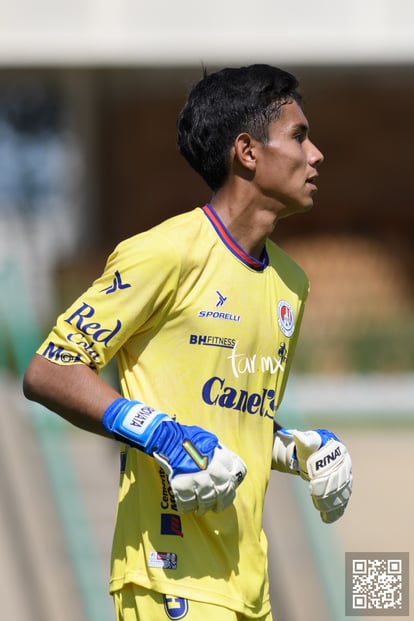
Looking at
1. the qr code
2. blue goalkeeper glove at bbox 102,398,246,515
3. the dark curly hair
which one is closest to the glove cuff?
blue goalkeeper glove at bbox 102,398,246,515

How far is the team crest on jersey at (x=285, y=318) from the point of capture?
13.0 ft

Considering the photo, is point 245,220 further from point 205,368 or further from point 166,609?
point 166,609

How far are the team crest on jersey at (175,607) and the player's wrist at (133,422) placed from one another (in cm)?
48

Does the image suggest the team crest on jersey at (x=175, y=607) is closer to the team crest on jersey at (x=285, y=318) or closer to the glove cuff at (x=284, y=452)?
the glove cuff at (x=284, y=452)

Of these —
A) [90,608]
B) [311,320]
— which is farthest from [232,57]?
[90,608]

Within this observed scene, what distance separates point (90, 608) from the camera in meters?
7.62

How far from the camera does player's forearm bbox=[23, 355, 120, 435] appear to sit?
11.7 feet

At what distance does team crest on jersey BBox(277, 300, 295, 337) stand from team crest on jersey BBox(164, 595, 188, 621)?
36.4 inches

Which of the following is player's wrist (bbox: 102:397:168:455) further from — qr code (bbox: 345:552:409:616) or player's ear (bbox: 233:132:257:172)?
qr code (bbox: 345:552:409:616)

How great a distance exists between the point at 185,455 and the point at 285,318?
2.46 feet

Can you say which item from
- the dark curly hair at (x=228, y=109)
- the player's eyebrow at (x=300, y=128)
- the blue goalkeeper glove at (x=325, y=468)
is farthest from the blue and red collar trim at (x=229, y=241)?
the blue goalkeeper glove at (x=325, y=468)

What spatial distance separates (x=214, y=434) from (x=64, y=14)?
9058mm

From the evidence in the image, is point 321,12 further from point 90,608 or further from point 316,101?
point 90,608

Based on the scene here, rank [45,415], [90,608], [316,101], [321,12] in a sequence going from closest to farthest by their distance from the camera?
[90,608] → [45,415] → [321,12] → [316,101]
